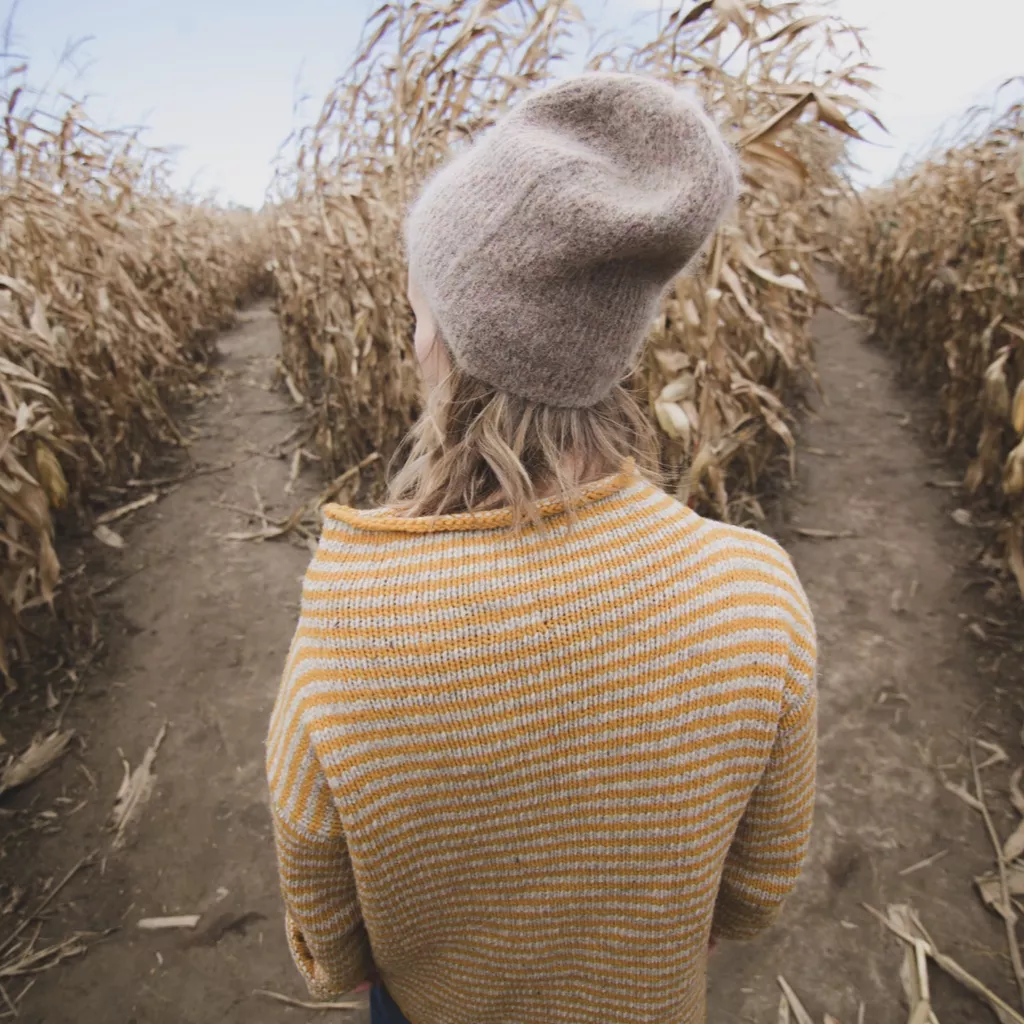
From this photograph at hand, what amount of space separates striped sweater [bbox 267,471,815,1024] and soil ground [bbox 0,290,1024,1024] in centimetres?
123

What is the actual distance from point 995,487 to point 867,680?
53.9 inches

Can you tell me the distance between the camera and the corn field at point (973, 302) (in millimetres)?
2868

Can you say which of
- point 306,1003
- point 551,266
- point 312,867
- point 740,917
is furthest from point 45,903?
point 551,266

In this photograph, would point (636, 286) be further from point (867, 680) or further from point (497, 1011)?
point (867, 680)

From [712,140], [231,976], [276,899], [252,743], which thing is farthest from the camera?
[252,743]

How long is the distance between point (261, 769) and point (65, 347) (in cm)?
208

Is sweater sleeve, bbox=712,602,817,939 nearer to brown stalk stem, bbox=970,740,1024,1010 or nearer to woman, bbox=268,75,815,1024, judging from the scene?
woman, bbox=268,75,815,1024

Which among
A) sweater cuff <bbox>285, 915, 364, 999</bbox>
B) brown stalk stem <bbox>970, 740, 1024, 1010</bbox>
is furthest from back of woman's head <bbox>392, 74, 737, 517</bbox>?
brown stalk stem <bbox>970, 740, 1024, 1010</bbox>

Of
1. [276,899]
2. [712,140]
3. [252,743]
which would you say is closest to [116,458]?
[252,743]

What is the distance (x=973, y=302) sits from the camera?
369 centimetres

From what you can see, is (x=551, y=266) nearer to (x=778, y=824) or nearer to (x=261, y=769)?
(x=778, y=824)

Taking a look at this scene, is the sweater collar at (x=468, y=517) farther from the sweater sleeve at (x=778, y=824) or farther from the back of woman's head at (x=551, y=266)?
the sweater sleeve at (x=778, y=824)

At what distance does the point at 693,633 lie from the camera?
2.27 ft

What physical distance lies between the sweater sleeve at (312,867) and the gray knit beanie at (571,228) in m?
0.46
